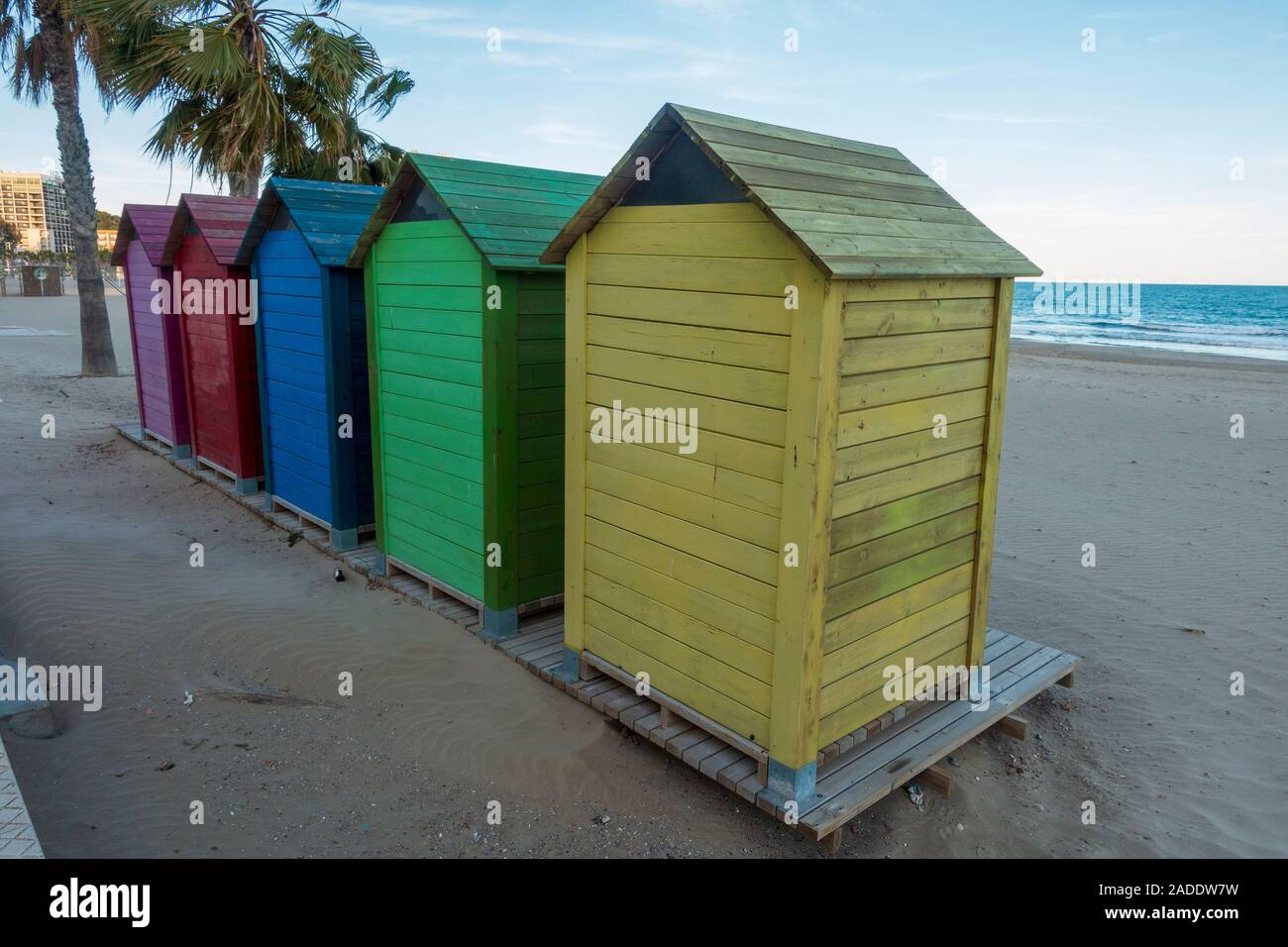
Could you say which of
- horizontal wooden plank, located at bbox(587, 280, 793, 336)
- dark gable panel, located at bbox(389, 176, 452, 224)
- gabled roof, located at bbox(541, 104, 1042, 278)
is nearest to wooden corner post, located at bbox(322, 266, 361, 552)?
dark gable panel, located at bbox(389, 176, 452, 224)

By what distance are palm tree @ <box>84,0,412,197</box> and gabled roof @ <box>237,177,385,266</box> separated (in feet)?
20.1

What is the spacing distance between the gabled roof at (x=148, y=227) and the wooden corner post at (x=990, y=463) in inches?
387

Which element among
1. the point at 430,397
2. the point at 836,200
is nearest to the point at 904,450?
the point at 836,200

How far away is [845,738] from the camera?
15.2 feet

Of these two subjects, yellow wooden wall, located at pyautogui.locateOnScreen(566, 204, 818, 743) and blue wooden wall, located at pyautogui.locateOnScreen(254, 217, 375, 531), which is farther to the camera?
blue wooden wall, located at pyautogui.locateOnScreen(254, 217, 375, 531)

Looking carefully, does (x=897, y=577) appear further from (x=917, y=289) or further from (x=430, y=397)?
(x=430, y=397)

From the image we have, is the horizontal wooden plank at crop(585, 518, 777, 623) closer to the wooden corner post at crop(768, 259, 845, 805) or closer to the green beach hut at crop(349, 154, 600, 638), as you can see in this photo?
the wooden corner post at crop(768, 259, 845, 805)

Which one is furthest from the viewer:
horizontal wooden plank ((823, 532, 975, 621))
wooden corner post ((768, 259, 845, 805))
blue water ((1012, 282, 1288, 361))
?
blue water ((1012, 282, 1288, 361))

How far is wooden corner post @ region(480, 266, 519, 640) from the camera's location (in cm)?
591

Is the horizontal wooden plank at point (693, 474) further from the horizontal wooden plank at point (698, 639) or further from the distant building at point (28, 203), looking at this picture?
the distant building at point (28, 203)

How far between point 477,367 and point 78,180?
15814 millimetres

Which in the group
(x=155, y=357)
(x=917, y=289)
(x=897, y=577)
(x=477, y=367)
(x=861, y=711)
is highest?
(x=917, y=289)

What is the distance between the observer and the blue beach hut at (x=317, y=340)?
7.72 m

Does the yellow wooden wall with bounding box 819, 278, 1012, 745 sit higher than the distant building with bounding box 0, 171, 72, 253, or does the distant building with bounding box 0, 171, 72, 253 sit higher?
the distant building with bounding box 0, 171, 72, 253
